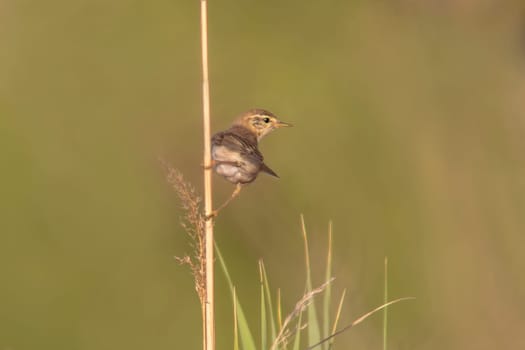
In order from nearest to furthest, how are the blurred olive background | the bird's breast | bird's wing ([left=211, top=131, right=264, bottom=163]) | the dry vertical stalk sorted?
the dry vertical stalk
the bird's breast
bird's wing ([left=211, top=131, right=264, bottom=163])
the blurred olive background

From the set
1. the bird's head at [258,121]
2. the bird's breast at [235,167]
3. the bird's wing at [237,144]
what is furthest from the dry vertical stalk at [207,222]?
the bird's head at [258,121]

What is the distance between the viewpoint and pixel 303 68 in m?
8.47

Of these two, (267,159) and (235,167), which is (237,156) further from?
(267,159)

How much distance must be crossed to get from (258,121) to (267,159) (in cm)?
421

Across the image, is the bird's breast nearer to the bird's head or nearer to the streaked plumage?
the streaked plumage

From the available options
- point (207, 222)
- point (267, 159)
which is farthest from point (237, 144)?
point (267, 159)

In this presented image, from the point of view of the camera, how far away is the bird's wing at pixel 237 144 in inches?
109

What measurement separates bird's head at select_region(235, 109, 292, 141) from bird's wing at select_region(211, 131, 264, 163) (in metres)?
0.29

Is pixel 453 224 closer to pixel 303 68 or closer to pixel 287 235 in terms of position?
pixel 287 235

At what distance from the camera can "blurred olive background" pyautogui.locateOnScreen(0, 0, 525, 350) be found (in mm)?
6551

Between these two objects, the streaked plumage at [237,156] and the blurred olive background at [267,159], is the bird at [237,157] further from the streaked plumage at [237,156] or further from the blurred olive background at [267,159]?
the blurred olive background at [267,159]

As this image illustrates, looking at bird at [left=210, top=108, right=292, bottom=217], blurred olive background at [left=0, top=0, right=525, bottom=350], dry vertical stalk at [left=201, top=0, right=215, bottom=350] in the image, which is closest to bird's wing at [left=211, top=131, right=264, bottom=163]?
bird at [left=210, top=108, right=292, bottom=217]

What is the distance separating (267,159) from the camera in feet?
24.6

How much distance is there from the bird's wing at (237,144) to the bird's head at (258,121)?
11.3 inches
